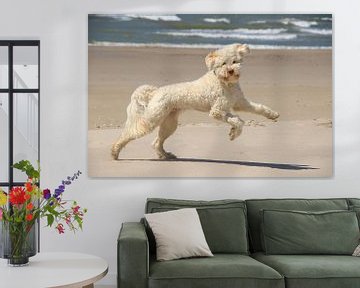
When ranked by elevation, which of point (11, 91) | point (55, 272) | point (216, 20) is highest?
point (216, 20)

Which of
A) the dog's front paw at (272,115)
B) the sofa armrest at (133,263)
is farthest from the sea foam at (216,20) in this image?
the sofa armrest at (133,263)

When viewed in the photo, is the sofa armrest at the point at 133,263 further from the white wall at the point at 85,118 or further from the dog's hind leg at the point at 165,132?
the dog's hind leg at the point at 165,132

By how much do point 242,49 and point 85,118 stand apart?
4.58 ft

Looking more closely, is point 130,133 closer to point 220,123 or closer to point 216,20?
point 220,123

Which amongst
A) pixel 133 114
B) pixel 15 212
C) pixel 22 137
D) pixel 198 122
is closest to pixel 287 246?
pixel 198 122

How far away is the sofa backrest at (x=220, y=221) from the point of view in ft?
14.2

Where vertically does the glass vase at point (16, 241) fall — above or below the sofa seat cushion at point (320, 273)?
above

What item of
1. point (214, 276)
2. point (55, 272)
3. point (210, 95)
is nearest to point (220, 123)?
point (210, 95)

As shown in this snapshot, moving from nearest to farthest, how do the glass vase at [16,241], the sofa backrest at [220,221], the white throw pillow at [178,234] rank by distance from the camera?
the glass vase at [16,241] → the white throw pillow at [178,234] → the sofa backrest at [220,221]

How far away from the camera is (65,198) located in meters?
4.80

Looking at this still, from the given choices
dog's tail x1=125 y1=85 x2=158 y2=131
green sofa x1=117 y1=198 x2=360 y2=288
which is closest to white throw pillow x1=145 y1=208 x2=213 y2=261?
green sofa x1=117 y1=198 x2=360 y2=288

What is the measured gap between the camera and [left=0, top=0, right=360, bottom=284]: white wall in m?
4.80

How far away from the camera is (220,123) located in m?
4.84

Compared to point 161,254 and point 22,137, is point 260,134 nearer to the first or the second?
point 161,254
